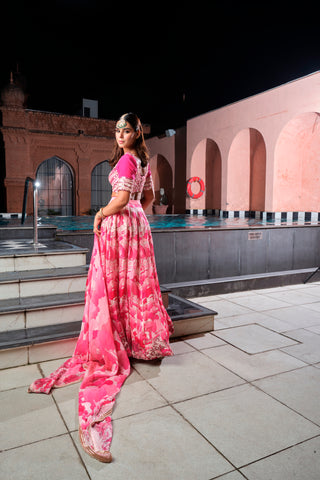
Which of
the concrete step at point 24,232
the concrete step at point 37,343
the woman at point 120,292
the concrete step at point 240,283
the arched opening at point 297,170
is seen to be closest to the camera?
the woman at point 120,292

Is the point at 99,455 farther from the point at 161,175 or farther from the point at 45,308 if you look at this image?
the point at 161,175

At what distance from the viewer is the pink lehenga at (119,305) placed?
2.22 m

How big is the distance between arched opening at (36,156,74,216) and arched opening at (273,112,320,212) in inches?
350

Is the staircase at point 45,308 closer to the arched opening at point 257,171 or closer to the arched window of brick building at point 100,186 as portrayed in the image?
the arched opening at point 257,171

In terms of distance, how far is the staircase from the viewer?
249 cm

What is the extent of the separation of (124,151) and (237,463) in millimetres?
1869

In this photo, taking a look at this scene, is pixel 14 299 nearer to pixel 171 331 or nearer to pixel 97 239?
pixel 97 239

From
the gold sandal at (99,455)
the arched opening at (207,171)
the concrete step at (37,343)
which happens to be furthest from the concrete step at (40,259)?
the arched opening at (207,171)

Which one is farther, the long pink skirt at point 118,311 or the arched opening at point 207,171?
the arched opening at point 207,171

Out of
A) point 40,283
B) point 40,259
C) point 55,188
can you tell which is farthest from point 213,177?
point 40,283

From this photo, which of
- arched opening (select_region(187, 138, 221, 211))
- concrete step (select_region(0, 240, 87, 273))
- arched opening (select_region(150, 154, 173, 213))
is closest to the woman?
concrete step (select_region(0, 240, 87, 273))

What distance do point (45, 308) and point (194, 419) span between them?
1.47m

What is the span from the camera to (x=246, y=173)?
34.6ft

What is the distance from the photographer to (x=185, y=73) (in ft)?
41.2
